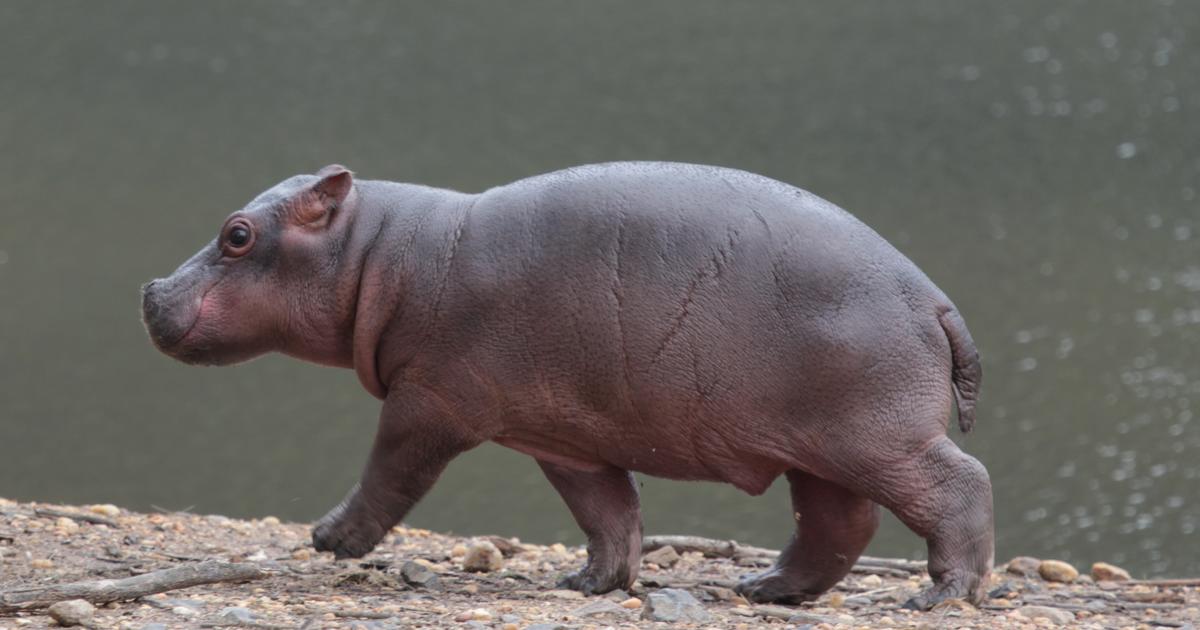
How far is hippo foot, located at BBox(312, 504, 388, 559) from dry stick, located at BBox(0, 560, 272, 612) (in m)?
0.31

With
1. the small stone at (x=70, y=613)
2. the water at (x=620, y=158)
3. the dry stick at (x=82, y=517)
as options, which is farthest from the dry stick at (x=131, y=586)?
the water at (x=620, y=158)

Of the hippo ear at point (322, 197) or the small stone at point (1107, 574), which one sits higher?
the hippo ear at point (322, 197)

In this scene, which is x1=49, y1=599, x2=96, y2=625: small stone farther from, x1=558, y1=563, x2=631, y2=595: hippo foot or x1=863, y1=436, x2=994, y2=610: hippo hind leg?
x1=863, y1=436, x2=994, y2=610: hippo hind leg

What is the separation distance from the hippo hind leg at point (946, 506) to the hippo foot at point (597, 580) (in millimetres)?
1043

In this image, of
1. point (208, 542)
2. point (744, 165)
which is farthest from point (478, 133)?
point (208, 542)

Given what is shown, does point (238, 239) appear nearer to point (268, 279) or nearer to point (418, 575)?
point (268, 279)

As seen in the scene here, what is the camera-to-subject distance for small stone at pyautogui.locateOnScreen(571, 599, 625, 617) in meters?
4.91

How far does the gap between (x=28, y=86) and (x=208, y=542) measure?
29.7ft

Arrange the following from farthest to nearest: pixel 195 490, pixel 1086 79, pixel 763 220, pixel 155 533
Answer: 1. pixel 1086 79
2. pixel 195 490
3. pixel 155 533
4. pixel 763 220

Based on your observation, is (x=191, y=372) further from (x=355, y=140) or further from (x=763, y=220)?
(x=763, y=220)

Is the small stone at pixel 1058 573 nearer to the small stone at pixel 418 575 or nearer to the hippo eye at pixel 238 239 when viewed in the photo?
the small stone at pixel 418 575

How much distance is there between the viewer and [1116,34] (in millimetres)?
14047

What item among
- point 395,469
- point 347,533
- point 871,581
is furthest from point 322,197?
point 871,581

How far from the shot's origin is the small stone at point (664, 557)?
21.7ft
